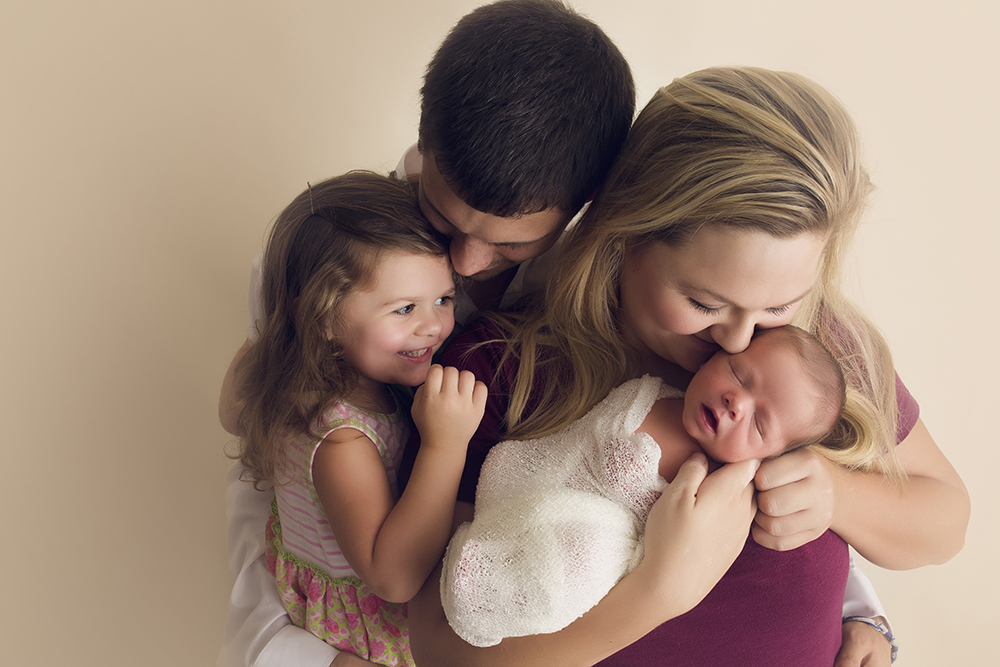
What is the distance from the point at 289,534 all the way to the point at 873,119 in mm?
1989

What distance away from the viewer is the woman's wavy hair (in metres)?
1.24

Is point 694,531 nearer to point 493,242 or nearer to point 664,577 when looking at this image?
point 664,577

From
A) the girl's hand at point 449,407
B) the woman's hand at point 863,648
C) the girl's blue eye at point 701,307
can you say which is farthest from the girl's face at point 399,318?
the woman's hand at point 863,648

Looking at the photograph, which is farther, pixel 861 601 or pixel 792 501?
pixel 861 601

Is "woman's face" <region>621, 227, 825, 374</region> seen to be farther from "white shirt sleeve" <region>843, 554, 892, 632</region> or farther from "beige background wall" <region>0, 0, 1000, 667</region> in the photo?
"beige background wall" <region>0, 0, 1000, 667</region>

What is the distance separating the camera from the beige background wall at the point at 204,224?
1.84m

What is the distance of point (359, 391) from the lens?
1387 mm

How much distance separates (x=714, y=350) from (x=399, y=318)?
0.59 m

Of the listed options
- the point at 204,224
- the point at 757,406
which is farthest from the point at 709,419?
the point at 204,224

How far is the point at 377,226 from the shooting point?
1232 mm

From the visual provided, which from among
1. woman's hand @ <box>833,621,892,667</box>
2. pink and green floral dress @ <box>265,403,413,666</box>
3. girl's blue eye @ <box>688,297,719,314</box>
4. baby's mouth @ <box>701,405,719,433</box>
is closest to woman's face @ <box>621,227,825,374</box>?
girl's blue eye @ <box>688,297,719,314</box>

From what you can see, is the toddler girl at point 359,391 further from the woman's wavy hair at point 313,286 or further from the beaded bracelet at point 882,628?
the beaded bracelet at point 882,628

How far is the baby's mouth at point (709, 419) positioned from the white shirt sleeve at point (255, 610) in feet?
3.21

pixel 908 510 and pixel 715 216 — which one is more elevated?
pixel 715 216
